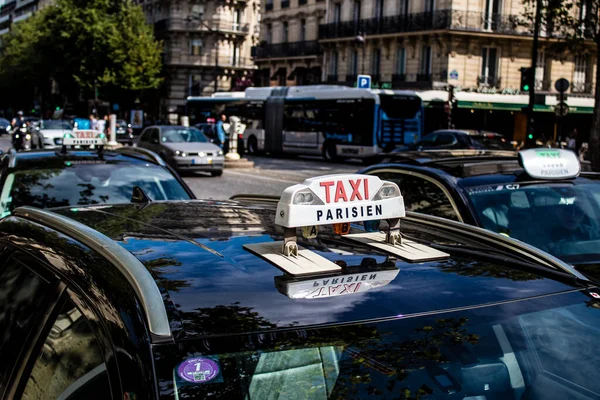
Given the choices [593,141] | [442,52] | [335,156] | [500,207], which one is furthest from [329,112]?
[500,207]

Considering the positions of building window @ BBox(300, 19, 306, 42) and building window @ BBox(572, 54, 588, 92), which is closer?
building window @ BBox(572, 54, 588, 92)

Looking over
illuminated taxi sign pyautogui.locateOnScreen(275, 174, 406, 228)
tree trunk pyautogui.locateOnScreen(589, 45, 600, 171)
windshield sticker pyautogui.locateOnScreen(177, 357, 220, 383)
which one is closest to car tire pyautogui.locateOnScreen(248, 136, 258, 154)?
tree trunk pyautogui.locateOnScreen(589, 45, 600, 171)

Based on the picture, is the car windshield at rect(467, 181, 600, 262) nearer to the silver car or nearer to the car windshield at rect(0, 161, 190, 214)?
the car windshield at rect(0, 161, 190, 214)

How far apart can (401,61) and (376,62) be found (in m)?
2.71

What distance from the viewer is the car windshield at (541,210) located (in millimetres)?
5367

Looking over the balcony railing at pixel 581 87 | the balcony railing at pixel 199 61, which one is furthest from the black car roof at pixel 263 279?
the balcony railing at pixel 199 61

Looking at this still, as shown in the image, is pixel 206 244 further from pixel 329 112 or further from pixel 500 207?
pixel 329 112

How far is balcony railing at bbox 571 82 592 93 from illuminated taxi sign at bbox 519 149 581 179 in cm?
4558

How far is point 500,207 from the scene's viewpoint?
5.50m

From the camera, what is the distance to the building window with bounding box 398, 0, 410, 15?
49562mm

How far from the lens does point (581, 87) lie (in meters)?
48.8

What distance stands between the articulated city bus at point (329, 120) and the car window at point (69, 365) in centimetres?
3177

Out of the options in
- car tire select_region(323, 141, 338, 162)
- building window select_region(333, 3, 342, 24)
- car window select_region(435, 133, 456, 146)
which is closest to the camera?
car window select_region(435, 133, 456, 146)

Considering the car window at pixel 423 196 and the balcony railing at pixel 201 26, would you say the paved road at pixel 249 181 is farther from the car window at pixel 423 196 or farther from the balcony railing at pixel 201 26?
the balcony railing at pixel 201 26
